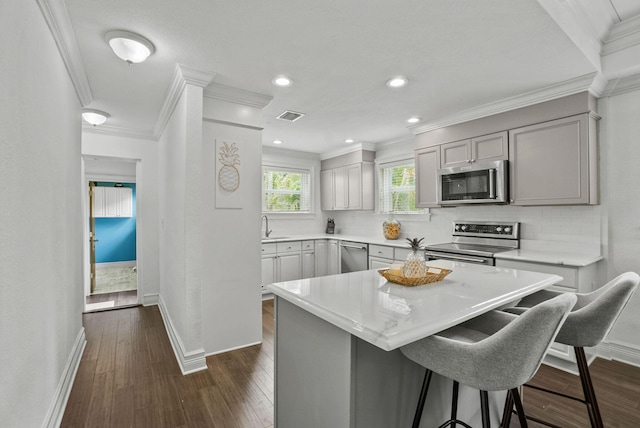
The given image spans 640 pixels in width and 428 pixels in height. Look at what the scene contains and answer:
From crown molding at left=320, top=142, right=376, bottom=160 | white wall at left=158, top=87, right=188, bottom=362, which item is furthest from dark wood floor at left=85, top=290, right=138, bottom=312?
crown molding at left=320, top=142, right=376, bottom=160

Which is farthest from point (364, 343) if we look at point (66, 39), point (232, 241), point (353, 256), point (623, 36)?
point (353, 256)

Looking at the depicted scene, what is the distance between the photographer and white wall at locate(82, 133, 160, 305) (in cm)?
429

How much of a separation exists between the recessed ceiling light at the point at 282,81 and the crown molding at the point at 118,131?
256 centimetres

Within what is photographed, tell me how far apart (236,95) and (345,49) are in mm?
1146

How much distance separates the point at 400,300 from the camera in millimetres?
1314

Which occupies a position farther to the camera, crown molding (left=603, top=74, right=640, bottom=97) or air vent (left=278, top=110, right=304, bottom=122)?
air vent (left=278, top=110, right=304, bottom=122)

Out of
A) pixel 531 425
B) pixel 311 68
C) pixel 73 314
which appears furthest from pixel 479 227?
pixel 73 314

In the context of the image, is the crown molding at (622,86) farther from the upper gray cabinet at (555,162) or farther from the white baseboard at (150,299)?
the white baseboard at (150,299)

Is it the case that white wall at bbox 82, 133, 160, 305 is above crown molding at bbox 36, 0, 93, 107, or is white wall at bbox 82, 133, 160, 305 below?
below

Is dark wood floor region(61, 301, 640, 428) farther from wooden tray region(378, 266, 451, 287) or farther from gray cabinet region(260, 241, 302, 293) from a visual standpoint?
gray cabinet region(260, 241, 302, 293)

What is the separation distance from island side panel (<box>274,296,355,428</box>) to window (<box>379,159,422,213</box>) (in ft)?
11.3

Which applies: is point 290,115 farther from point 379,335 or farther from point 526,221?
point 379,335

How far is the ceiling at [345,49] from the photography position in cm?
175

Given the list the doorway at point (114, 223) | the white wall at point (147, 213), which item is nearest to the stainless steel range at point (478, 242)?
the white wall at point (147, 213)
